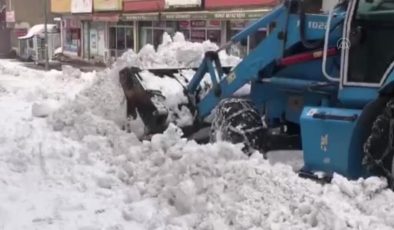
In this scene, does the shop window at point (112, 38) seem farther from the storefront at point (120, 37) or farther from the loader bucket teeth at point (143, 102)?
the loader bucket teeth at point (143, 102)

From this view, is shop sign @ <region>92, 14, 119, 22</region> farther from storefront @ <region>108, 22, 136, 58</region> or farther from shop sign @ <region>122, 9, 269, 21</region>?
shop sign @ <region>122, 9, 269, 21</region>

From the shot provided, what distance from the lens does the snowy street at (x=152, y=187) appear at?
4.72m

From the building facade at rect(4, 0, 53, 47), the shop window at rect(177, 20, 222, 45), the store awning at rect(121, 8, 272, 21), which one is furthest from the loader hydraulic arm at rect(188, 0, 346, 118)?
the building facade at rect(4, 0, 53, 47)

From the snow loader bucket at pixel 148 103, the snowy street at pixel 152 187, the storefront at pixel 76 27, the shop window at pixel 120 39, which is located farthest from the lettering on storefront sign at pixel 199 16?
the snowy street at pixel 152 187

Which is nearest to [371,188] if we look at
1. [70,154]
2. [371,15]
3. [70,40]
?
[371,15]

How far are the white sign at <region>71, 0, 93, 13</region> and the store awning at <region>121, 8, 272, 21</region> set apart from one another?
5.51 metres

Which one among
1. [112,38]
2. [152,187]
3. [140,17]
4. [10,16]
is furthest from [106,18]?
[152,187]

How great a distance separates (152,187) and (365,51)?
2337mm

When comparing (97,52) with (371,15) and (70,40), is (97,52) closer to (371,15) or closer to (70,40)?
(70,40)

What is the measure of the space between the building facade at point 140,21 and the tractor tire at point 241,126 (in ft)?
50.0

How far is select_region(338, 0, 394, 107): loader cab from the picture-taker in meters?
5.54

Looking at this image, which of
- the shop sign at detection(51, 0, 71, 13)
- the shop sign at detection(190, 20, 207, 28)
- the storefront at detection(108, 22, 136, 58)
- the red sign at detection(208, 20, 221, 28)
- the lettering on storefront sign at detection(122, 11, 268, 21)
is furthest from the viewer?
the shop sign at detection(51, 0, 71, 13)

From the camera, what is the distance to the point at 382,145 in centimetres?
517

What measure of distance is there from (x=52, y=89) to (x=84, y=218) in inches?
373
